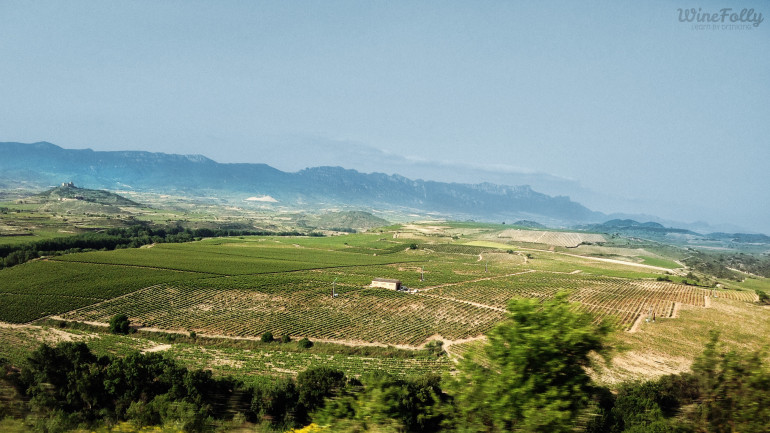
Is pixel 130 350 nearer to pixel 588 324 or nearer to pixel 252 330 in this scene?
pixel 252 330

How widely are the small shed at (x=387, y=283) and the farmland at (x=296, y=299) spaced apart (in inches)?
88.1

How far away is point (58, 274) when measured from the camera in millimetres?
58906

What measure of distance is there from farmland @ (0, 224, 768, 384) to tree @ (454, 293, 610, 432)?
74.4 ft

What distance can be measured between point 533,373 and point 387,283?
2343 inches

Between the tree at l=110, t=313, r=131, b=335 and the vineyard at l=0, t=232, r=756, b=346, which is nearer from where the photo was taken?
the tree at l=110, t=313, r=131, b=335

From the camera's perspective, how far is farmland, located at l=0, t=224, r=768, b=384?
3756 centimetres

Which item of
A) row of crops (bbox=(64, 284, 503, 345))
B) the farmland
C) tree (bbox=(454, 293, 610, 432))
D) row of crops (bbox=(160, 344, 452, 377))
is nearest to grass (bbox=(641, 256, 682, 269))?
the farmland

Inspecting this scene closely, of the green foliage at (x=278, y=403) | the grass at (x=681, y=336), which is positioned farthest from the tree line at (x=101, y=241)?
the grass at (x=681, y=336)

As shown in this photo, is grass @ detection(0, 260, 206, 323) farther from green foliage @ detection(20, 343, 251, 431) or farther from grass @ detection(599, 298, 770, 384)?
grass @ detection(599, 298, 770, 384)

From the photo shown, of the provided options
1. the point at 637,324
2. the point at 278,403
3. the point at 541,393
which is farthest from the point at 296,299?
the point at 541,393

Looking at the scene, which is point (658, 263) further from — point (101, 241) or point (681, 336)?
point (101, 241)

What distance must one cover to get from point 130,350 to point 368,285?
39.2m

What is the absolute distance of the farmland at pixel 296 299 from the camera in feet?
123

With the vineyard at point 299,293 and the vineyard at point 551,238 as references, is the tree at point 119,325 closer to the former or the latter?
the vineyard at point 299,293
